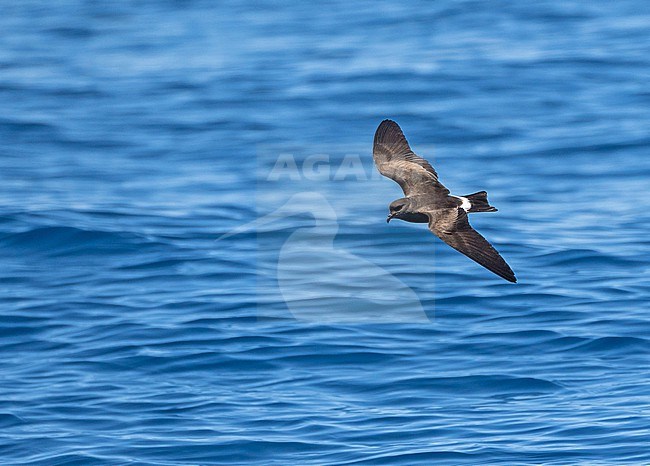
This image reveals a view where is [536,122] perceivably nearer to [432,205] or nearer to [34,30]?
[432,205]

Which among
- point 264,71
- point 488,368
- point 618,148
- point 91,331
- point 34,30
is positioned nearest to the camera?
point 488,368

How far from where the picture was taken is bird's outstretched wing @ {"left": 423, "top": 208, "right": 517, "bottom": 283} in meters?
8.08

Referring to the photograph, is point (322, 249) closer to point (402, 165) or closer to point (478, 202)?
point (402, 165)

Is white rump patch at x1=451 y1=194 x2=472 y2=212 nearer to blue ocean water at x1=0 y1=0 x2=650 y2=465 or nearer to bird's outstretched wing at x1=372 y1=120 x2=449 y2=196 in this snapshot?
bird's outstretched wing at x1=372 y1=120 x2=449 y2=196

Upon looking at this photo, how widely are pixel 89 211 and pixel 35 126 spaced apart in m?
4.17

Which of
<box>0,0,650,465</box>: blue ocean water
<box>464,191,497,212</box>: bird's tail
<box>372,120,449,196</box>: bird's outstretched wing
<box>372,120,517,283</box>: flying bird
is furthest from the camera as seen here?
<box>0,0,650,465</box>: blue ocean water

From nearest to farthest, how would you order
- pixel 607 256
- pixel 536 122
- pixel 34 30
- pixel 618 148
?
pixel 607 256 < pixel 618 148 < pixel 536 122 < pixel 34 30

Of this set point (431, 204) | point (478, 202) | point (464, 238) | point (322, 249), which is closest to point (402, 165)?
point (431, 204)

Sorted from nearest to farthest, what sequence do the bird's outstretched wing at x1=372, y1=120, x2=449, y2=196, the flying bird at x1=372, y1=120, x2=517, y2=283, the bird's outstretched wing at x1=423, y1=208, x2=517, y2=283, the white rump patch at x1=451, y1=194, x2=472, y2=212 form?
the bird's outstretched wing at x1=423, y1=208, x2=517, y2=283 → the flying bird at x1=372, y1=120, x2=517, y2=283 → the white rump patch at x1=451, y1=194, x2=472, y2=212 → the bird's outstretched wing at x1=372, y1=120, x2=449, y2=196

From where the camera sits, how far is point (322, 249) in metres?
14.0

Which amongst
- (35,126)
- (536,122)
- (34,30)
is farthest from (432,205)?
(34,30)

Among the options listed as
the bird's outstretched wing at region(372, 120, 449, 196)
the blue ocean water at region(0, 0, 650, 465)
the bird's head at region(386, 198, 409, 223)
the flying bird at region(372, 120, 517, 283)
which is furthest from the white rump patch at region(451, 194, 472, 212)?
the blue ocean water at region(0, 0, 650, 465)

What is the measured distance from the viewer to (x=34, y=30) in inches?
976

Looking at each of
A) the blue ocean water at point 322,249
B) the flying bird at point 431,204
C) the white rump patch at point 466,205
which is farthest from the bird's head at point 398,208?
the blue ocean water at point 322,249
